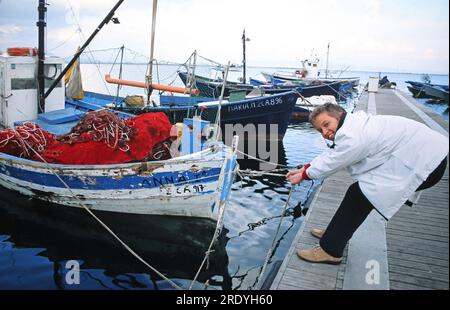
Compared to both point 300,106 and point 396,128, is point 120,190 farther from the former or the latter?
point 300,106

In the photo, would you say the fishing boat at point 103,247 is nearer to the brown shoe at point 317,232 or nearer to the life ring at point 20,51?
the brown shoe at point 317,232

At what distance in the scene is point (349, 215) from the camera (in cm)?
381

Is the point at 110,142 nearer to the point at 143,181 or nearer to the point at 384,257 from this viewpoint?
the point at 143,181

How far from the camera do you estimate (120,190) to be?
6.74 m

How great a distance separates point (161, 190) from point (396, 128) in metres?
4.50

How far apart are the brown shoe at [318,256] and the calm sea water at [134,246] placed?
0.80m

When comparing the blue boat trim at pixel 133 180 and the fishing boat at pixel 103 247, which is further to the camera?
the blue boat trim at pixel 133 180

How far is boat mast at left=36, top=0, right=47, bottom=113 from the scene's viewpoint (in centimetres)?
1011

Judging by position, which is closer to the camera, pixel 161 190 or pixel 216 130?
pixel 161 190

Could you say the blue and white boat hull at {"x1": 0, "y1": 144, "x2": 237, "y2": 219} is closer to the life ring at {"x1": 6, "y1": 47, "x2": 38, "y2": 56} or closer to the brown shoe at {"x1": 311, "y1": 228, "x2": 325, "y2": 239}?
the brown shoe at {"x1": 311, "y1": 228, "x2": 325, "y2": 239}

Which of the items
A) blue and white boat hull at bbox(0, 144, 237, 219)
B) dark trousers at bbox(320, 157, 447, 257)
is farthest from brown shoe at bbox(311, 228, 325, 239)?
blue and white boat hull at bbox(0, 144, 237, 219)

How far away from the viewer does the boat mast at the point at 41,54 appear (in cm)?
1011

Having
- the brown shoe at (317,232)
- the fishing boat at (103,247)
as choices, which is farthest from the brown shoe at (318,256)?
the fishing boat at (103,247)
